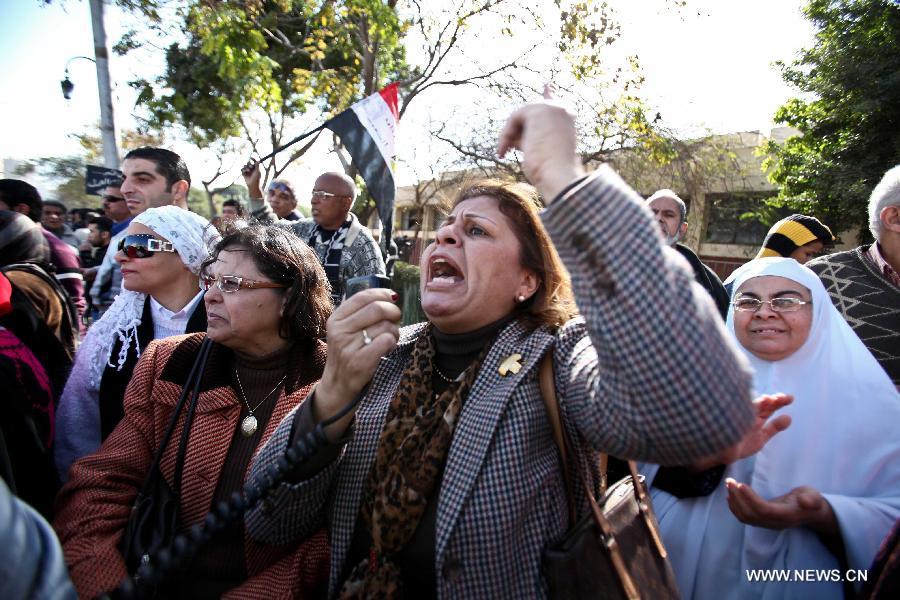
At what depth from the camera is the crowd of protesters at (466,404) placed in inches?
43.7

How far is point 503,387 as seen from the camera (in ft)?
5.22

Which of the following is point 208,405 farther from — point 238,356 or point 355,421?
point 355,421

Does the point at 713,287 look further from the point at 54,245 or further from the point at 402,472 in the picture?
the point at 54,245

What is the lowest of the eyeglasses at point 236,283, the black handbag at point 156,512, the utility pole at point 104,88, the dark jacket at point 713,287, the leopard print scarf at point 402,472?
the black handbag at point 156,512

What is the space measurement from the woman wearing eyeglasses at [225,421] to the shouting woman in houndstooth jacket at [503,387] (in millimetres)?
257

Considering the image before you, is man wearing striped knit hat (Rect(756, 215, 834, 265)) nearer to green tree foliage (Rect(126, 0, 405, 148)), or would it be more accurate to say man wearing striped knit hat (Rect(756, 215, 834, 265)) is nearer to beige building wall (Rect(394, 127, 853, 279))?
green tree foliage (Rect(126, 0, 405, 148))

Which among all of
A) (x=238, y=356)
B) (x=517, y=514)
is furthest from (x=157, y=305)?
(x=517, y=514)

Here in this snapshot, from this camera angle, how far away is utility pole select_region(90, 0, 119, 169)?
23.2 feet

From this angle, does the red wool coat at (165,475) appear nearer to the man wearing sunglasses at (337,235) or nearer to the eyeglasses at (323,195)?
the man wearing sunglasses at (337,235)

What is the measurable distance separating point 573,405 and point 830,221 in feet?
57.1

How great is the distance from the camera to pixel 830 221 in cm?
1506

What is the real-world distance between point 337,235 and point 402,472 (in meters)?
3.56

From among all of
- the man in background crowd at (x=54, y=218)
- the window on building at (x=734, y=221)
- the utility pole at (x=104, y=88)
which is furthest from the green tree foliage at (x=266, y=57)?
the window on building at (x=734, y=221)

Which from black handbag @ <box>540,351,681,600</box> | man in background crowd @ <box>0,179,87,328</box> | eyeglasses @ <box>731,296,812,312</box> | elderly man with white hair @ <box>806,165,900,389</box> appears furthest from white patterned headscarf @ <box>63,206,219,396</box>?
elderly man with white hair @ <box>806,165,900,389</box>
